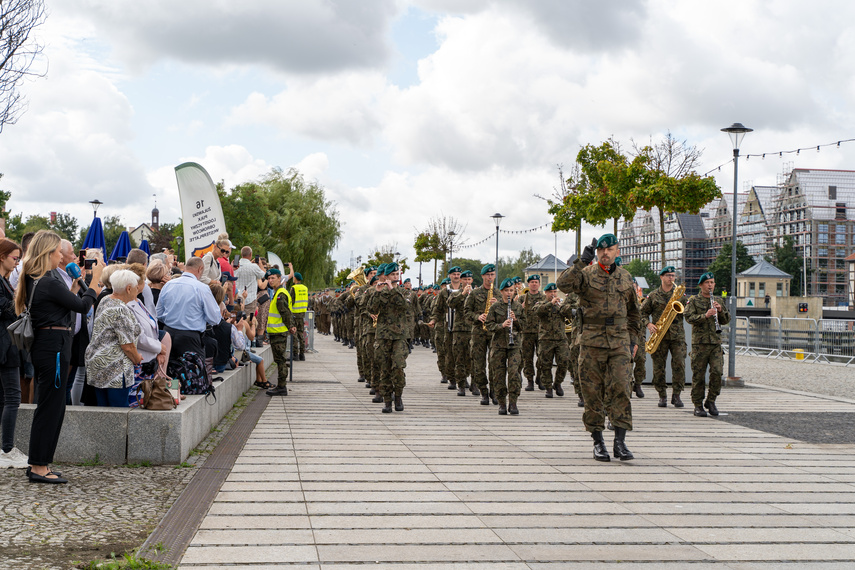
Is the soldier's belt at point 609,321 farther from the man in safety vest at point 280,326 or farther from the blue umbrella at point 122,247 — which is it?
the blue umbrella at point 122,247

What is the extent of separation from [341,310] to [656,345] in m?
20.4

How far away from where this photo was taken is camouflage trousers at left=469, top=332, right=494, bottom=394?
1223 cm

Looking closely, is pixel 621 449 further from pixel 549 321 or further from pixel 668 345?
pixel 549 321

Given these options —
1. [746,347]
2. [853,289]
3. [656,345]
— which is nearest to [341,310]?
[746,347]

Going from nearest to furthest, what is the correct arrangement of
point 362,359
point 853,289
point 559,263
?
point 362,359 → point 559,263 → point 853,289

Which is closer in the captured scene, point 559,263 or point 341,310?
point 341,310

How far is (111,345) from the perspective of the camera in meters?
7.27

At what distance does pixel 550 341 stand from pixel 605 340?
5709mm

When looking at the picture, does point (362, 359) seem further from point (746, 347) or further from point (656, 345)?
point (746, 347)

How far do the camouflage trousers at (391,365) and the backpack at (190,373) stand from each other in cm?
331

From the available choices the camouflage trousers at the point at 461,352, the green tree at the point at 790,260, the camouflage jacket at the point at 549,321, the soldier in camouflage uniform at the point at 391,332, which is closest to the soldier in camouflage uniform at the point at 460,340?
the camouflage trousers at the point at 461,352

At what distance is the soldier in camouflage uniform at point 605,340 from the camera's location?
8.06 meters

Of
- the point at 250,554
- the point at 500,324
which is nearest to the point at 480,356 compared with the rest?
the point at 500,324

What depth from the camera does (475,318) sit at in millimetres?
12094
